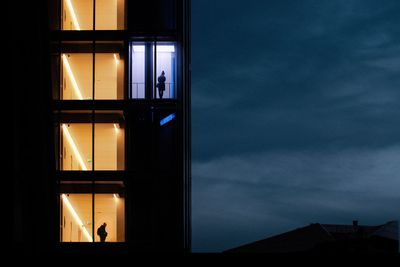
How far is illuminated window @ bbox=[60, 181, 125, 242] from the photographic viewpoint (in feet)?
137

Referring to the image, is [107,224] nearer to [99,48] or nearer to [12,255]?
[99,48]

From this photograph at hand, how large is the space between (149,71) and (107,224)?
339 inches

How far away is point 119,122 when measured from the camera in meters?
44.4

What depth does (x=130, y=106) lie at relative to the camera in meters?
44.0

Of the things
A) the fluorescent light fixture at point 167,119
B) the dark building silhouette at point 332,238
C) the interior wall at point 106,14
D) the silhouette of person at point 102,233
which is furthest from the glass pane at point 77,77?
the dark building silhouette at point 332,238

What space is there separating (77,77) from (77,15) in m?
3.45

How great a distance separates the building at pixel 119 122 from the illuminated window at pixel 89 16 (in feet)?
0.18

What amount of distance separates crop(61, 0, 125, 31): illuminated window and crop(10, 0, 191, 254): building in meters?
0.05

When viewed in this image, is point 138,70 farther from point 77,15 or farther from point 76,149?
point 76,149

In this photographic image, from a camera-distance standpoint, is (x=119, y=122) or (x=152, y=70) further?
(x=119, y=122)

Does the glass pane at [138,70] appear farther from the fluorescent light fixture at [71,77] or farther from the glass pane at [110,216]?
the glass pane at [110,216]

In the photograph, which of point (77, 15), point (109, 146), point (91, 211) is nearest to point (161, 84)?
point (109, 146)

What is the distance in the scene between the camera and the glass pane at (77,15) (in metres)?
44.1

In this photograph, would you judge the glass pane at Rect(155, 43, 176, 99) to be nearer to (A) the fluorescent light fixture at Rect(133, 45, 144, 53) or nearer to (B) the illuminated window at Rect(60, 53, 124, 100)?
(A) the fluorescent light fixture at Rect(133, 45, 144, 53)
